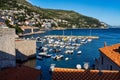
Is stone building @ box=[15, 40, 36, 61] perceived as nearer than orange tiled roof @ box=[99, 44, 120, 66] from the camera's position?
No

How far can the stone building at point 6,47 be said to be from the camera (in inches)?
1435

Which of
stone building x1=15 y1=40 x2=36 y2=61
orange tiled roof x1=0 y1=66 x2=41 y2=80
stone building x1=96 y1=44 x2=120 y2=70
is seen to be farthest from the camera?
stone building x1=15 y1=40 x2=36 y2=61

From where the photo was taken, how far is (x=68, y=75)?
1675 centimetres

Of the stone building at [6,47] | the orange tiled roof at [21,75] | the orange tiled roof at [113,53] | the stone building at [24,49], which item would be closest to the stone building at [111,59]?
the orange tiled roof at [113,53]

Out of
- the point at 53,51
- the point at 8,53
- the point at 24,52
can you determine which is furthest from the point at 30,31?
the point at 8,53

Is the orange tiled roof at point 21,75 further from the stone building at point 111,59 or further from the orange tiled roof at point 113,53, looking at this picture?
the orange tiled roof at point 113,53

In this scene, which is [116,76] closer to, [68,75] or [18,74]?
[68,75]

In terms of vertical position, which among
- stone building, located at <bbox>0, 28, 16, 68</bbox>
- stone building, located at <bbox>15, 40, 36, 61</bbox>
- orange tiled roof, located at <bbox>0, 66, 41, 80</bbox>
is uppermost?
stone building, located at <bbox>0, 28, 16, 68</bbox>

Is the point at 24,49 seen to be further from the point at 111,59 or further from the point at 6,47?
the point at 111,59

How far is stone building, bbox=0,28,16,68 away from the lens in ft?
120

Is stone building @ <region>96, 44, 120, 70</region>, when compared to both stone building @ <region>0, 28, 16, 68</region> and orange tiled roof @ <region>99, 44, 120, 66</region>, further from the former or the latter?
stone building @ <region>0, 28, 16, 68</region>

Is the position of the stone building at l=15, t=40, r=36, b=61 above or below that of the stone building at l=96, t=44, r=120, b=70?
below

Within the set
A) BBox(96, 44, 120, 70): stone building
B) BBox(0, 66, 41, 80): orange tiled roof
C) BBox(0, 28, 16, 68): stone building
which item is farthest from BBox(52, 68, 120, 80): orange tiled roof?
BBox(0, 28, 16, 68): stone building

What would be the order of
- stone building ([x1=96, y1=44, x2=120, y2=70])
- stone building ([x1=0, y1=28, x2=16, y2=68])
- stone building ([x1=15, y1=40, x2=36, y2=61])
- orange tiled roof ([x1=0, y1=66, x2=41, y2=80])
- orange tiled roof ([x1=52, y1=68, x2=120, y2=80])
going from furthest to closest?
1. stone building ([x1=15, y1=40, x2=36, y2=61])
2. stone building ([x1=0, y1=28, x2=16, y2=68])
3. orange tiled roof ([x1=0, y1=66, x2=41, y2=80])
4. stone building ([x1=96, y1=44, x2=120, y2=70])
5. orange tiled roof ([x1=52, y1=68, x2=120, y2=80])
